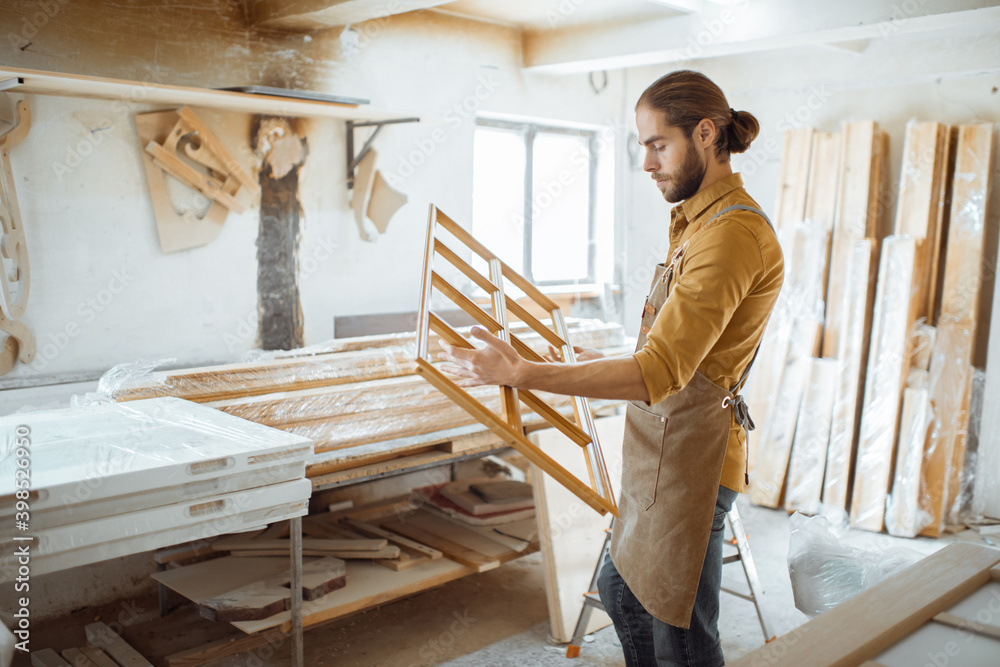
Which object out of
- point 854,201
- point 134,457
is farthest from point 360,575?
point 854,201

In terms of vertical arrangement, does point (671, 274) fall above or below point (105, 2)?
below

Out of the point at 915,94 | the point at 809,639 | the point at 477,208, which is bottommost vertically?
the point at 809,639

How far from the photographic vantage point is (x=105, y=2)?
302 centimetres

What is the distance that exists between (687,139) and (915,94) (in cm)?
337

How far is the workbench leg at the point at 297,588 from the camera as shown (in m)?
2.33

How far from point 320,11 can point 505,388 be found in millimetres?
2228

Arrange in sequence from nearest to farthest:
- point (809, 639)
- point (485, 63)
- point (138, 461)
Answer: point (809, 639)
point (138, 461)
point (485, 63)

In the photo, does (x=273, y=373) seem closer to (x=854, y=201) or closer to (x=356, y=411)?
(x=356, y=411)

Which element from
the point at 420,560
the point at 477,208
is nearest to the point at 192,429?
the point at 420,560

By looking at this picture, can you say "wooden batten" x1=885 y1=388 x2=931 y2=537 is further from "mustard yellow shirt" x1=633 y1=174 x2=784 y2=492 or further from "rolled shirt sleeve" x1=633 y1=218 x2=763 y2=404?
"rolled shirt sleeve" x1=633 y1=218 x2=763 y2=404

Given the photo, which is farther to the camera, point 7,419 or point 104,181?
point 104,181

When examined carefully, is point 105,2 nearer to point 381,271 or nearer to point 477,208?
point 381,271

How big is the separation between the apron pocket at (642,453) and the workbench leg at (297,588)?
3.35 feet

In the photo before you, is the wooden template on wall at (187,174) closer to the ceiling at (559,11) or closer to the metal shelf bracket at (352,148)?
the metal shelf bracket at (352,148)
